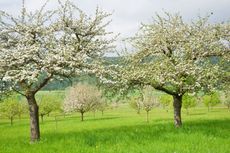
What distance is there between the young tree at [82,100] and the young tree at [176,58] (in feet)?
214

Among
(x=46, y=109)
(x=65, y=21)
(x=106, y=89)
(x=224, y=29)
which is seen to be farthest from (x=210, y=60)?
(x=46, y=109)

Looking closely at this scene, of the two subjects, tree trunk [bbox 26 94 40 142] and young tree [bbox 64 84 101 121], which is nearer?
tree trunk [bbox 26 94 40 142]

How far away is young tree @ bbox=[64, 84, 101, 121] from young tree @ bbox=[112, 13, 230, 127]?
6531 centimetres

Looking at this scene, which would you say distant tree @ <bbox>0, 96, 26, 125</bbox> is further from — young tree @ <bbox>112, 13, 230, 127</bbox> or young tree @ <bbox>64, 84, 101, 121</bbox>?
young tree @ <bbox>112, 13, 230, 127</bbox>

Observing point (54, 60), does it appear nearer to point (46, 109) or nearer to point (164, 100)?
point (46, 109)

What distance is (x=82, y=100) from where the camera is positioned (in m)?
107

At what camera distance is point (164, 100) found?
13450 cm

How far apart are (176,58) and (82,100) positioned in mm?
74563

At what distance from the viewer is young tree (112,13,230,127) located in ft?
107

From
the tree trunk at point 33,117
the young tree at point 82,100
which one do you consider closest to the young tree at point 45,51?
the tree trunk at point 33,117

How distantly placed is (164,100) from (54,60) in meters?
110

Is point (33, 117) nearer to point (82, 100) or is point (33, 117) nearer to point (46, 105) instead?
Result: point (82, 100)

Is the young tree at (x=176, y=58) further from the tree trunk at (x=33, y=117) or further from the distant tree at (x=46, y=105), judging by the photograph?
the distant tree at (x=46, y=105)

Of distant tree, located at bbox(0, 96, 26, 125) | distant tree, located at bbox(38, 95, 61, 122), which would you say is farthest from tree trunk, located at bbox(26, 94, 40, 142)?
distant tree, located at bbox(38, 95, 61, 122)
